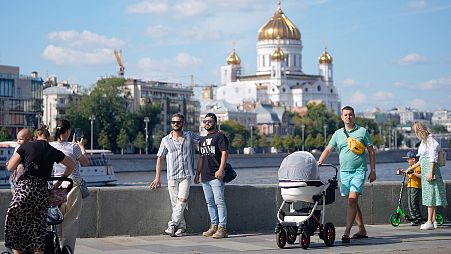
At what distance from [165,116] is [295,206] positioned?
128 metres

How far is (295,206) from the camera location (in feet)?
47.6

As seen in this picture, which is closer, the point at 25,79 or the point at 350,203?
the point at 350,203

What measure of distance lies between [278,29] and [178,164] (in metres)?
178

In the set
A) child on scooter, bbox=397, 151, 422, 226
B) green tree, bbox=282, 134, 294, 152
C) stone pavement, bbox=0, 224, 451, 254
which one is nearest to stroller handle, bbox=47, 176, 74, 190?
stone pavement, bbox=0, 224, 451, 254

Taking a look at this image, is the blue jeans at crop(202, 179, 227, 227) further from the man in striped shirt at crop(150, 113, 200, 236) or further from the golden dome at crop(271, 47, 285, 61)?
the golden dome at crop(271, 47, 285, 61)

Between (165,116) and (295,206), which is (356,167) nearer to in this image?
(295,206)

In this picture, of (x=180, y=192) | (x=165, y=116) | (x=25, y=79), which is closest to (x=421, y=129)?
(x=180, y=192)

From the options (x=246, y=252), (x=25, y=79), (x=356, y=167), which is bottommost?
(x=246, y=252)

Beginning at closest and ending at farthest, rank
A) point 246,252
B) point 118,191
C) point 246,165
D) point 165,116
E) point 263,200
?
point 246,252
point 118,191
point 263,200
point 246,165
point 165,116

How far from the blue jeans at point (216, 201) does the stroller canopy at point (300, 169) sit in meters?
1.24

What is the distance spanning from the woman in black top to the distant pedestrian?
6435 millimetres

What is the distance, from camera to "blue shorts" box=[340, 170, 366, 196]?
12914 mm

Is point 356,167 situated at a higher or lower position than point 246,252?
higher

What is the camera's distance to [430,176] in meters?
14.3
